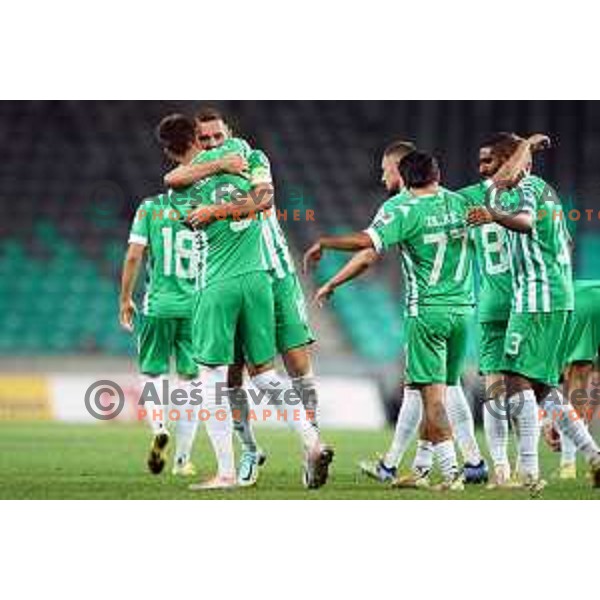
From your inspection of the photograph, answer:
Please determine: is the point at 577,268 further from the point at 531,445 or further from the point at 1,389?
the point at 1,389

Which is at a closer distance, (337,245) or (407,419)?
(337,245)

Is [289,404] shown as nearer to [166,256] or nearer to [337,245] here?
[337,245]

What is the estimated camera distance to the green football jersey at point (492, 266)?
338 inches

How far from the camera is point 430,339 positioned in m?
8.09

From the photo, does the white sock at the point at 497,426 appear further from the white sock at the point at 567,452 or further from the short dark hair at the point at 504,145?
the short dark hair at the point at 504,145

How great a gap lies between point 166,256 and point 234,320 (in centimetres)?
147

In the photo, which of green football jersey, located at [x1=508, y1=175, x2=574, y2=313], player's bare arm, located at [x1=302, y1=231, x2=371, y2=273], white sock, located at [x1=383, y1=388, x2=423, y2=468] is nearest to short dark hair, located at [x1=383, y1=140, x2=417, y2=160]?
green football jersey, located at [x1=508, y1=175, x2=574, y2=313]

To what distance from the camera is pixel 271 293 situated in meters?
8.05

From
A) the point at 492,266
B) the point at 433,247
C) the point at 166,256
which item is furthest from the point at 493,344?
the point at 166,256

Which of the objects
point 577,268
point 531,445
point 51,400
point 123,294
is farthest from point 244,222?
point 51,400

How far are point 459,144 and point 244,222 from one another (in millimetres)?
4072

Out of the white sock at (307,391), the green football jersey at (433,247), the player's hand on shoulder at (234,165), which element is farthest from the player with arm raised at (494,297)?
the player's hand on shoulder at (234,165)

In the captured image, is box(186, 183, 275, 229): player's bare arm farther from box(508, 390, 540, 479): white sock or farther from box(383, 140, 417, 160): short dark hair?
box(508, 390, 540, 479): white sock

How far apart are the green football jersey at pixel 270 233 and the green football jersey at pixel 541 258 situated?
1.28 metres
